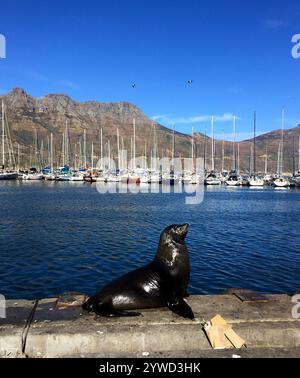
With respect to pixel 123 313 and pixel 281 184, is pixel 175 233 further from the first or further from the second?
pixel 281 184

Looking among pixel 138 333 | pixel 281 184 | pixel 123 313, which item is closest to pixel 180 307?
pixel 123 313

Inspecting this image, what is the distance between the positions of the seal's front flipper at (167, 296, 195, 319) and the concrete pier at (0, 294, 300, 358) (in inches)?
3.7

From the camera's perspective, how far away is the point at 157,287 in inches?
281

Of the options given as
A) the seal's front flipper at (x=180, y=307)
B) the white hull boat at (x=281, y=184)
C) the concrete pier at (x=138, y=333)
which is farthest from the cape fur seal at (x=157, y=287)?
the white hull boat at (x=281, y=184)

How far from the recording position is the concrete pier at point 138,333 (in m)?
5.71

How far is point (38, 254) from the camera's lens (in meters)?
17.2

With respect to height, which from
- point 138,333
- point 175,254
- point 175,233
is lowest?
point 138,333

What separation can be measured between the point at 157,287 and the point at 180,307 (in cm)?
59

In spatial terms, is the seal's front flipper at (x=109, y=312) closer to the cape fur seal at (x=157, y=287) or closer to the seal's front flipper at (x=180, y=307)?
the cape fur seal at (x=157, y=287)

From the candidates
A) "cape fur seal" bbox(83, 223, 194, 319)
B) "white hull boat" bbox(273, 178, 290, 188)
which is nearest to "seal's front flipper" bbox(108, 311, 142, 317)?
"cape fur seal" bbox(83, 223, 194, 319)

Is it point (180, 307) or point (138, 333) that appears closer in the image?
point (138, 333)

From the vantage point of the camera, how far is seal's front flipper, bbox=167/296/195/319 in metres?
6.54
